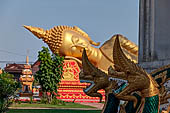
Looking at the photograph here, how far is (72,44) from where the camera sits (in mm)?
18031

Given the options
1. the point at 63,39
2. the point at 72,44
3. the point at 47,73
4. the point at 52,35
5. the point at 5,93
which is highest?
the point at 52,35

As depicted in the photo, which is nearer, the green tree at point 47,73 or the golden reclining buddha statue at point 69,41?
the green tree at point 47,73

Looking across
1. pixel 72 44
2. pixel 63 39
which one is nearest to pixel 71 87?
pixel 72 44

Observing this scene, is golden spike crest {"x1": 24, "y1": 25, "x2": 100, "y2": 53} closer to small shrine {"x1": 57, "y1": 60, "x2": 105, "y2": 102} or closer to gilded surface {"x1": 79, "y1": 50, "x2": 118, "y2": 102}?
small shrine {"x1": 57, "y1": 60, "x2": 105, "y2": 102}

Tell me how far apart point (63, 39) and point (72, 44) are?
0.56m

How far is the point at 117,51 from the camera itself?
3379 mm

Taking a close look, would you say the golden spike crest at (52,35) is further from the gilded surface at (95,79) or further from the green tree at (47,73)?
the gilded surface at (95,79)

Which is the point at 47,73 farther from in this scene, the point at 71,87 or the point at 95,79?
the point at 95,79

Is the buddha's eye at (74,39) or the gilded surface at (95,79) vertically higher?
the buddha's eye at (74,39)

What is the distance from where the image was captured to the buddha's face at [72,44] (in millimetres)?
17875

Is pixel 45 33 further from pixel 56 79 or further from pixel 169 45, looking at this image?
pixel 169 45

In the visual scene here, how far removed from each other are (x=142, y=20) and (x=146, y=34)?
0.25 m

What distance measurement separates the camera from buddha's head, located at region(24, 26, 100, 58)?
1764 cm

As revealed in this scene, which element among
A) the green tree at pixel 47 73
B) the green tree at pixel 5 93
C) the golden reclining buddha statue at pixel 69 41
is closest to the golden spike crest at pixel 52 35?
the golden reclining buddha statue at pixel 69 41
